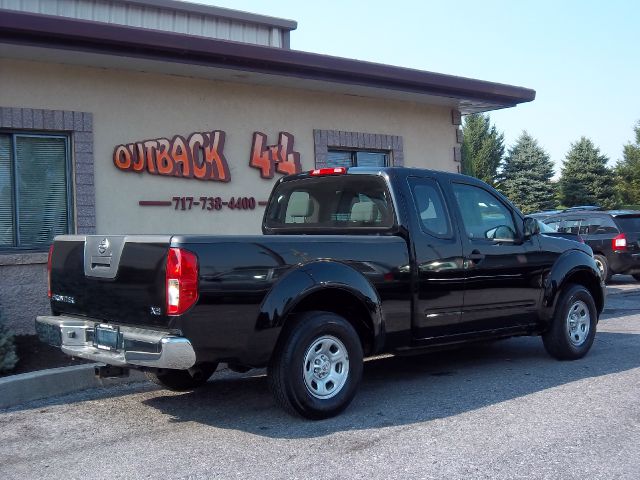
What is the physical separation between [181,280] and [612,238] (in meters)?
13.0

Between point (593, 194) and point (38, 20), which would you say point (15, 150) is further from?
point (593, 194)

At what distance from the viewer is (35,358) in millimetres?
7680

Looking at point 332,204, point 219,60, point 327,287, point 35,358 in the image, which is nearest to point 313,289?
point 327,287

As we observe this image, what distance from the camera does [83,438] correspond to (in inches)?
217

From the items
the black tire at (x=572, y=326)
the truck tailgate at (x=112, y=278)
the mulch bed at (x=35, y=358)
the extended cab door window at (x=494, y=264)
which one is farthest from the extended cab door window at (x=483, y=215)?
the mulch bed at (x=35, y=358)

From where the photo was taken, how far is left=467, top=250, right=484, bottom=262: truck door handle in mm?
6949

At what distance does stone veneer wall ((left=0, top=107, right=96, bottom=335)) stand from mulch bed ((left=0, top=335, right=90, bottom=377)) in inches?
17.7

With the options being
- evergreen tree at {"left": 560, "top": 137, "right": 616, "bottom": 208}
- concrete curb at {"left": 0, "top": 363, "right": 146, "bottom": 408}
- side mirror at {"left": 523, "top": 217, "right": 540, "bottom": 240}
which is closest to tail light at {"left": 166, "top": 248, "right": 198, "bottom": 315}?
concrete curb at {"left": 0, "top": 363, "right": 146, "bottom": 408}

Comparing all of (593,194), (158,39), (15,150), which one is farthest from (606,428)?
(593,194)

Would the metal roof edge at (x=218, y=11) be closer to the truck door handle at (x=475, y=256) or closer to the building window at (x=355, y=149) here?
the building window at (x=355, y=149)

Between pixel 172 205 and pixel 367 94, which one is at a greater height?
pixel 367 94

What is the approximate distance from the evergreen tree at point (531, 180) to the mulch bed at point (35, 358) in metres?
40.2

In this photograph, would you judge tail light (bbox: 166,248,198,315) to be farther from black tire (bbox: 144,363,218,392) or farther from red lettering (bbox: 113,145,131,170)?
red lettering (bbox: 113,145,131,170)

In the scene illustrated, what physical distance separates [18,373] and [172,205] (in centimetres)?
365
